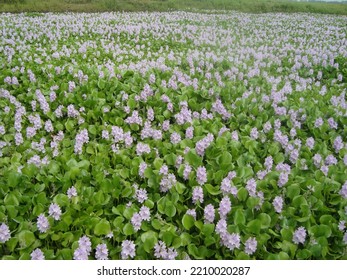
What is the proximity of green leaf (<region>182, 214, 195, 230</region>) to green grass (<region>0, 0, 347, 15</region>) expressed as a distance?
15640 mm

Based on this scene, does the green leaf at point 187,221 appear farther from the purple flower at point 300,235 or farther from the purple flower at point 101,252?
the purple flower at point 300,235

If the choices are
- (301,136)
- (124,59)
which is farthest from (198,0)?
(301,136)

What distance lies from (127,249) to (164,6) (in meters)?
20.3

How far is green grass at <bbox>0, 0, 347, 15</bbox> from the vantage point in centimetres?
1619

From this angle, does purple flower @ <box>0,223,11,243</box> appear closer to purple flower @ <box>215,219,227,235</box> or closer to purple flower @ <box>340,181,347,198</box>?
purple flower @ <box>215,219,227,235</box>

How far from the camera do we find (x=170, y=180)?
3.22 metres

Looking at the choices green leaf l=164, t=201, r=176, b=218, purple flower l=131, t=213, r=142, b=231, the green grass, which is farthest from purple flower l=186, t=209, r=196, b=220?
the green grass

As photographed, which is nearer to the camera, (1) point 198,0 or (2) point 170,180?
(2) point 170,180

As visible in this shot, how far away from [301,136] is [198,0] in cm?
2013

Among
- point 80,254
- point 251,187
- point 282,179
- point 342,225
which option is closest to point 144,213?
point 80,254

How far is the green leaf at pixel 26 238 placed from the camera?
2621mm

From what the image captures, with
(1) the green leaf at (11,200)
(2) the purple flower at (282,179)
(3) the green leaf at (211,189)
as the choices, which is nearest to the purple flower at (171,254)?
(3) the green leaf at (211,189)

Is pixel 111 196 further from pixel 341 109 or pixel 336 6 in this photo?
pixel 336 6

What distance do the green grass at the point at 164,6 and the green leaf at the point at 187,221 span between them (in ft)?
51.3
